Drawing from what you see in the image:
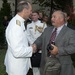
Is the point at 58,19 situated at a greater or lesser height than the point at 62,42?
greater

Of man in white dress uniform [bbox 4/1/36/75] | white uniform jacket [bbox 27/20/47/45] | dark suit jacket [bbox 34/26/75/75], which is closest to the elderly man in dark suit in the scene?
dark suit jacket [bbox 34/26/75/75]

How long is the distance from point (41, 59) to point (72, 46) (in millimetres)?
692

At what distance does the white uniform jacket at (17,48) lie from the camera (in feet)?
15.3

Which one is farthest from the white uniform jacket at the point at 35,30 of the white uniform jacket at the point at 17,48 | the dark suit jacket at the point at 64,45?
the white uniform jacket at the point at 17,48

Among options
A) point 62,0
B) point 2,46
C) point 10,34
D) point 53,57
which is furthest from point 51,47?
point 62,0

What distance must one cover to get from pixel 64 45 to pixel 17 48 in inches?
28.8

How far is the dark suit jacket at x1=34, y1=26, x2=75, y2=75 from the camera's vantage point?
15.7ft

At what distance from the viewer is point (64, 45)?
16.0 feet

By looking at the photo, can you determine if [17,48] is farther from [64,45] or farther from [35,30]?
[35,30]

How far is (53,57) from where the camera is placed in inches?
194

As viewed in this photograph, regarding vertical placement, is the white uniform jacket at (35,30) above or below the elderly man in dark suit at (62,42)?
below

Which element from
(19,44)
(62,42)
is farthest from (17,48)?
(62,42)

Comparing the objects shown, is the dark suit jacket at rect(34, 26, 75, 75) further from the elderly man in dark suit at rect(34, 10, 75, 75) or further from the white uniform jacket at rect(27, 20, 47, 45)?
the white uniform jacket at rect(27, 20, 47, 45)

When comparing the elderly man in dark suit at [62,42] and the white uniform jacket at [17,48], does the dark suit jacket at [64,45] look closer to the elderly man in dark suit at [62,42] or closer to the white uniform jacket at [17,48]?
the elderly man in dark suit at [62,42]
